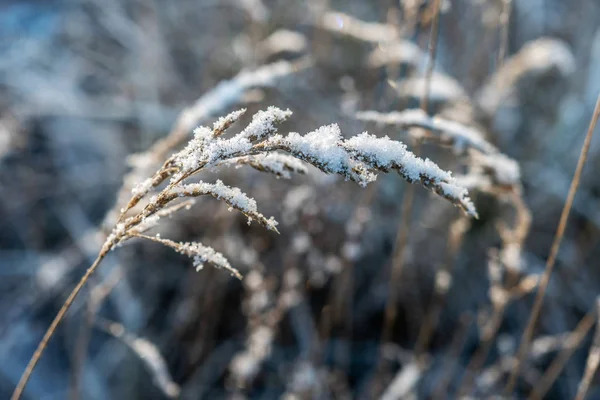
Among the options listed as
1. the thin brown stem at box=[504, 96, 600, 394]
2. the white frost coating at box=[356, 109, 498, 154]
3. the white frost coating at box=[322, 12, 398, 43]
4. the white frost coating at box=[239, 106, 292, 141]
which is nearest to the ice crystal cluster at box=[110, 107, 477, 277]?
the white frost coating at box=[239, 106, 292, 141]

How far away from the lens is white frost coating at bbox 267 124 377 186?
42 cm

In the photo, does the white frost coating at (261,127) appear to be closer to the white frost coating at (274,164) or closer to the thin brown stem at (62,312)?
the white frost coating at (274,164)

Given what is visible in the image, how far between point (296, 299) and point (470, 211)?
797 mm

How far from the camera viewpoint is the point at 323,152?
424 mm

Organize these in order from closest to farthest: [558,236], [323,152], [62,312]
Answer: [323,152] → [62,312] → [558,236]

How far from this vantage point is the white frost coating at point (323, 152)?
42 cm

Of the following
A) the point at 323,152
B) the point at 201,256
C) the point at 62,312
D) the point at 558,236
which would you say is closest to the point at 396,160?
the point at 323,152

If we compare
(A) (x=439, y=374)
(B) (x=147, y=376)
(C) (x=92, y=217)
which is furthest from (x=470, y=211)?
(C) (x=92, y=217)

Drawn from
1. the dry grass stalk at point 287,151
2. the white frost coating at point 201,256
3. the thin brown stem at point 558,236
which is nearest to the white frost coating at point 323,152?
the dry grass stalk at point 287,151

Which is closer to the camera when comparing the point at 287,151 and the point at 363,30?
the point at 287,151

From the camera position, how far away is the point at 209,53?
2254 millimetres

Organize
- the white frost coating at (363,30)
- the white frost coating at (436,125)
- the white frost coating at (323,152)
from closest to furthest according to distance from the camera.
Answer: the white frost coating at (323,152) → the white frost coating at (436,125) → the white frost coating at (363,30)

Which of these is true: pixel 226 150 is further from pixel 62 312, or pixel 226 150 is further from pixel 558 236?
pixel 558 236

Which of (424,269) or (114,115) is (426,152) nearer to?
(424,269)
